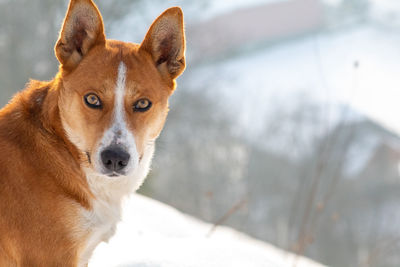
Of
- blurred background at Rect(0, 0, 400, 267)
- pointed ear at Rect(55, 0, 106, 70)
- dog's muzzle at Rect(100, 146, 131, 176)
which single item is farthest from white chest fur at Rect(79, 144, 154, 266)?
blurred background at Rect(0, 0, 400, 267)

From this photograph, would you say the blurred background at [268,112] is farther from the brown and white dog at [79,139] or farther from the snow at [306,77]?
the brown and white dog at [79,139]

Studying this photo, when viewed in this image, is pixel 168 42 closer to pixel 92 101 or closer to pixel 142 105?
pixel 142 105

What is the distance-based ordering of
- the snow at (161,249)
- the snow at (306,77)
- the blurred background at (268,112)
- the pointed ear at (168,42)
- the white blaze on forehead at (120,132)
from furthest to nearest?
the snow at (306,77) → the blurred background at (268,112) → the snow at (161,249) → the pointed ear at (168,42) → the white blaze on forehead at (120,132)

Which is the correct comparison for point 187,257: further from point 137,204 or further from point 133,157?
point 137,204

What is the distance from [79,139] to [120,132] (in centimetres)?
28

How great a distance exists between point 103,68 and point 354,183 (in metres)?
16.7

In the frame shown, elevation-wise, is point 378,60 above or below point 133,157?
below

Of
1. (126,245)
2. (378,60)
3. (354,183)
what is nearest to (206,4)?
(354,183)

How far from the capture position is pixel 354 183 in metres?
18.5

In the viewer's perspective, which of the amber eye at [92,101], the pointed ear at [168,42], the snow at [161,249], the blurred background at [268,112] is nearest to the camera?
the amber eye at [92,101]

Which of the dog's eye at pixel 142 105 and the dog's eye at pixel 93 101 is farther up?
the dog's eye at pixel 93 101

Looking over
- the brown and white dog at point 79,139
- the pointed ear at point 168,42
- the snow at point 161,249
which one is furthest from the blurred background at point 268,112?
the brown and white dog at point 79,139

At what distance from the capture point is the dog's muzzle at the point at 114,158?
289 cm

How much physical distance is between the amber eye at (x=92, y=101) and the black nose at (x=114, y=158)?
1.00 feet
